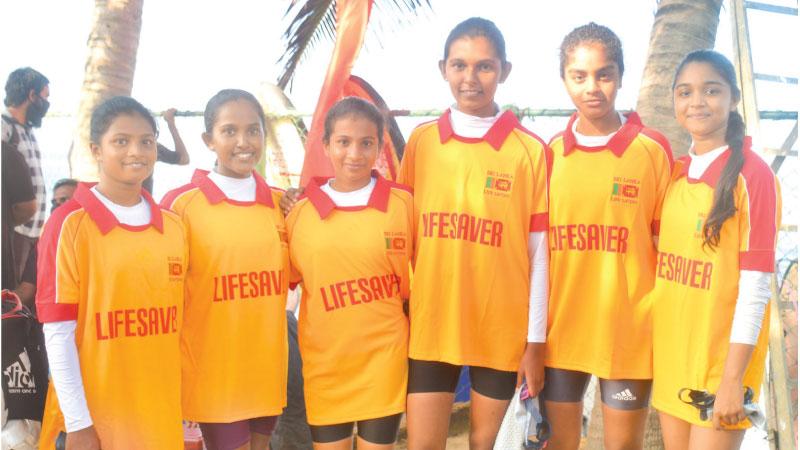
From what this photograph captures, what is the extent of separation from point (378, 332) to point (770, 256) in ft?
4.72

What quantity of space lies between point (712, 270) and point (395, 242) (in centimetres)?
117

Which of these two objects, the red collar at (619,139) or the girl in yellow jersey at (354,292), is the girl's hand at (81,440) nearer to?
the girl in yellow jersey at (354,292)

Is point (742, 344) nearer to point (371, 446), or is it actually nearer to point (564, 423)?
point (564, 423)

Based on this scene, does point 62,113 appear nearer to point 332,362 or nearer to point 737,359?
point 332,362

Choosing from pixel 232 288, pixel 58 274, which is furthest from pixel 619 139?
pixel 58 274

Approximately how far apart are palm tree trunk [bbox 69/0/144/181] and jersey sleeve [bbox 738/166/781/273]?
14.6ft

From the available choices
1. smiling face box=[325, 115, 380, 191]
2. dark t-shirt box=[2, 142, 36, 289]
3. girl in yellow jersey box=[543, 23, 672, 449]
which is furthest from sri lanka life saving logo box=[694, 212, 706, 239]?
dark t-shirt box=[2, 142, 36, 289]

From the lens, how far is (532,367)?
3.23 m

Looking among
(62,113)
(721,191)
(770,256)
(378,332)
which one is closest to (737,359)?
(770,256)

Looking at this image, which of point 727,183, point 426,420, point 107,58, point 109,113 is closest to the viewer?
point 727,183

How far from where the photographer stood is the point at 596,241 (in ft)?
10.6

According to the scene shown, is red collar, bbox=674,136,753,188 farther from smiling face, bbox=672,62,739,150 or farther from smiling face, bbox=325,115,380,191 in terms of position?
smiling face, bbox=325,115,380,191

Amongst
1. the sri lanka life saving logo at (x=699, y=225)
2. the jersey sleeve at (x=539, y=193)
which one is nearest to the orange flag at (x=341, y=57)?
the jersey sleeve at (x=539, y=193)

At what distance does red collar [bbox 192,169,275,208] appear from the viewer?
3252 millimetres
